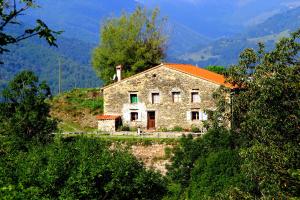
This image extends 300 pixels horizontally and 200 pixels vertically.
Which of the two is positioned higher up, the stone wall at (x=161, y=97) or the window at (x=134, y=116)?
the stone wall at (x=161, y=97)

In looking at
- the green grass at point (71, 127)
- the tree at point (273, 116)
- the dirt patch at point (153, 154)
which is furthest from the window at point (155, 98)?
the tree at point (273, 116)

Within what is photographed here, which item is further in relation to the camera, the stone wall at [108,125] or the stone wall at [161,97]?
the stone wall at [108,125]

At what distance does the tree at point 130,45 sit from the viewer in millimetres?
61094

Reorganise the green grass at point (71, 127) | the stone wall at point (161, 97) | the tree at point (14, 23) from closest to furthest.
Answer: the tree at point (14, 23)
the stone wall at point (161, 97)
the green grass at point (71, 127)

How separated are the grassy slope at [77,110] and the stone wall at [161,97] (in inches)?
141

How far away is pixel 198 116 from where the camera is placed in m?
49.4

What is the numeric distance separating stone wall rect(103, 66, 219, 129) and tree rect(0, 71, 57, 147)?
10448mm

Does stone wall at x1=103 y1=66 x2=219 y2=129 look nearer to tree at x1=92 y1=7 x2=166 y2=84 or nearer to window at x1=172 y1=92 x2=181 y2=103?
window at x1=172 y1=92 x2=181 y2=103

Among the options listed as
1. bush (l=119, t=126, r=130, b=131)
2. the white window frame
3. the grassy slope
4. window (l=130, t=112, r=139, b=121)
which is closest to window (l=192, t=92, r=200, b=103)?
the white window frame

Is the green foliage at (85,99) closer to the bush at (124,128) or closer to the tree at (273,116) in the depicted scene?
the bush at (124,128)

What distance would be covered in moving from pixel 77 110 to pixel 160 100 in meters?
9.95

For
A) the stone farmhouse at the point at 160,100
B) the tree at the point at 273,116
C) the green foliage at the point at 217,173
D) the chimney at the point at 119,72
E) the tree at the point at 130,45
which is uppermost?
the tree at the point at 130,45

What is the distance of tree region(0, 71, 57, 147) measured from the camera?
39.7m

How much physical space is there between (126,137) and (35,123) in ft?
26.6
